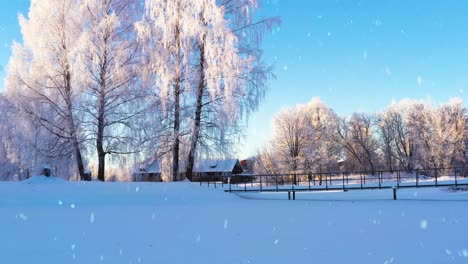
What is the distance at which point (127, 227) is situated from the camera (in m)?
8.27

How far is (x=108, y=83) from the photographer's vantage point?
1789 centimetres

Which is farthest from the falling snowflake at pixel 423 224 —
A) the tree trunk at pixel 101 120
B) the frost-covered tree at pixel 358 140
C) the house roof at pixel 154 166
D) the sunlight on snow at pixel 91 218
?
the frost-covered tree at pixel 358 140

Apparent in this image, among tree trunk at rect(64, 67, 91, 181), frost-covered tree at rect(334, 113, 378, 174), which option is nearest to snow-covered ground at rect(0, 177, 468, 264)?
tree trunk at rect(64, 67, 91, 181)

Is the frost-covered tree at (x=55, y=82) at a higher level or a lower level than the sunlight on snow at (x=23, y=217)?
higher

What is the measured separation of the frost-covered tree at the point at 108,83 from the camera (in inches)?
687

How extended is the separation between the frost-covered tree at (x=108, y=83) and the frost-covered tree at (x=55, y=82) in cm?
64

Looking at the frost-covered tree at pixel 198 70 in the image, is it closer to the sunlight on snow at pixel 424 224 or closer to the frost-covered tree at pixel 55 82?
the frost-covered tree at pixel 55 82

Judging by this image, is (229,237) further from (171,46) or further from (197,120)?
(171,46)

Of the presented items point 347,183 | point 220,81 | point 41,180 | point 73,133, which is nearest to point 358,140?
point 347,183

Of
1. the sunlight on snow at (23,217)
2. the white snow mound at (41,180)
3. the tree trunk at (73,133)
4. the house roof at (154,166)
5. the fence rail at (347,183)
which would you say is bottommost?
the fence rail at (347,183)

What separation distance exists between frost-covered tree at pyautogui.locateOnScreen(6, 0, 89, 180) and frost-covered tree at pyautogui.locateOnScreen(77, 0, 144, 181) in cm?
64

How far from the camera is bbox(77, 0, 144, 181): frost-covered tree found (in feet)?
57.3

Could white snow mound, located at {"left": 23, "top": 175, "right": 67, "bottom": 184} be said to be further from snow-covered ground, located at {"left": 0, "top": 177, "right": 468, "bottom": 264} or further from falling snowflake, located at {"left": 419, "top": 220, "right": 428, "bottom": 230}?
falling snowflake, located at {"left": 419, "top": 220, "right": 428, "bottom": 230}

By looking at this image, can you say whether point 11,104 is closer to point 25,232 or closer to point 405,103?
point 25,232
